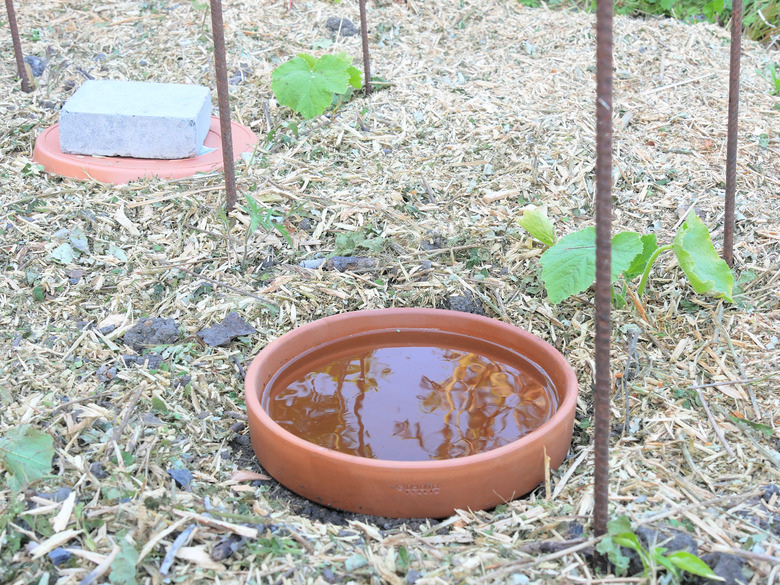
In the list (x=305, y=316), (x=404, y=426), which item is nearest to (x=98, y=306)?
(x=305, y=316)

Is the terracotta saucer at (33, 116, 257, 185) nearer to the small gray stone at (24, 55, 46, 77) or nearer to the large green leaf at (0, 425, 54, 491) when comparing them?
the small gray stone at (24, 55, 46, 77)

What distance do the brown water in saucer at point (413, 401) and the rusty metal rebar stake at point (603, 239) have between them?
42 cm

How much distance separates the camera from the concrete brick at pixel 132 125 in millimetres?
2957

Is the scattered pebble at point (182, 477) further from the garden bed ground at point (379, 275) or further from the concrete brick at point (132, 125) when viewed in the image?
the concrete brick at point (132, 125)

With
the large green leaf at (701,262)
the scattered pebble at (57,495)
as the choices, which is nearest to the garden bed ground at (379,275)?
the scattered pebble at (57,495)

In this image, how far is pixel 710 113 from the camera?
330 centimetres

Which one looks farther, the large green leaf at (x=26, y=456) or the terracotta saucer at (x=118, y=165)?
the terracotta saucer at (x=118, y=165)

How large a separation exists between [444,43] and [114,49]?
5.33ft

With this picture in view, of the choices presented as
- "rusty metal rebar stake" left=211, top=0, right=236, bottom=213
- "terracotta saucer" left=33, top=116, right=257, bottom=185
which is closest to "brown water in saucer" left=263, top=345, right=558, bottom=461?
"rusty metal rebar stake" left=211, top=0, right=236, bottom=213

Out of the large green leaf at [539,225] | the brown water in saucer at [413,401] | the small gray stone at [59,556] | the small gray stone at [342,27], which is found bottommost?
the brown water in saucer at [413,401]

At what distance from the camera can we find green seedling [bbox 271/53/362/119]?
305 cm

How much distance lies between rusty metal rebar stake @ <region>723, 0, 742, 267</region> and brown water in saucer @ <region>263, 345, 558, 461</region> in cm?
81

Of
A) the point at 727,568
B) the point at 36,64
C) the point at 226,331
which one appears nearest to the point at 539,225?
the point at 226,331

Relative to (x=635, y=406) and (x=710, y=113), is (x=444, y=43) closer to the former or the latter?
(x=710, y=113)
